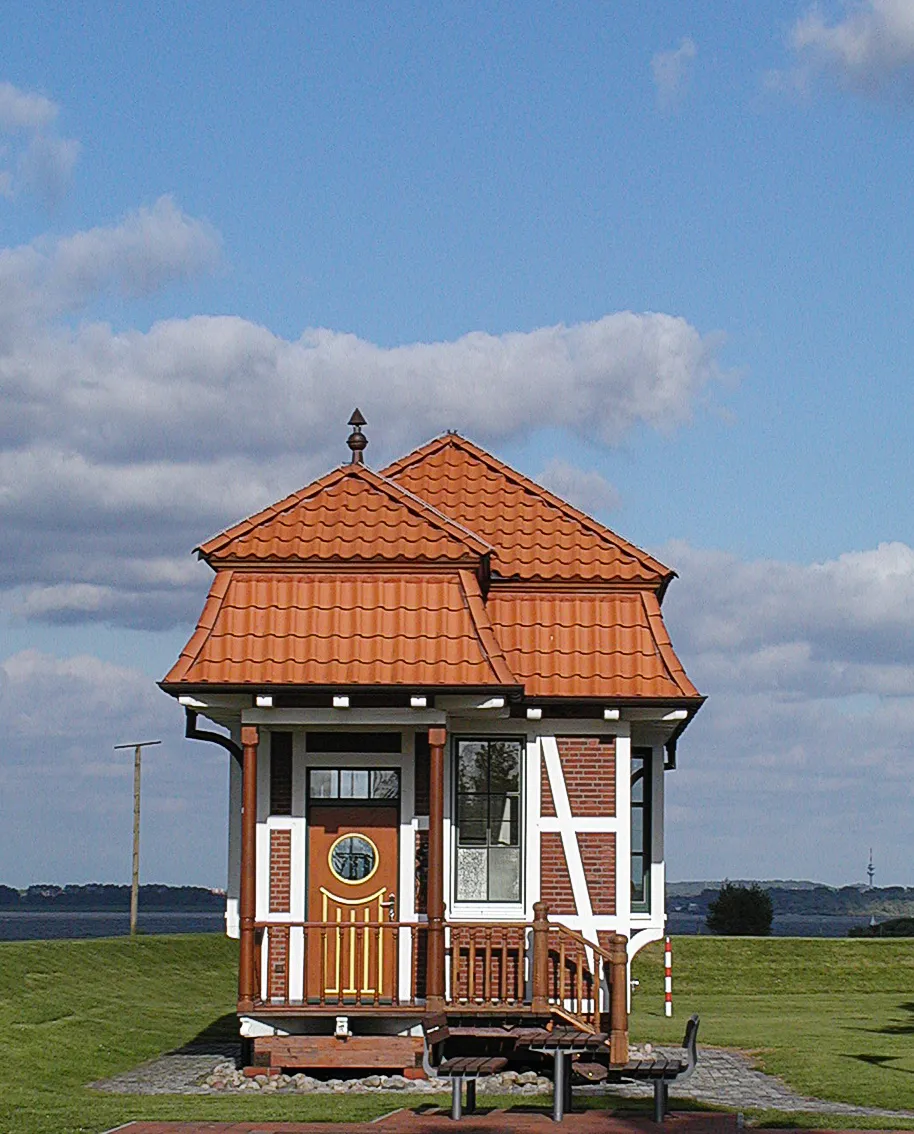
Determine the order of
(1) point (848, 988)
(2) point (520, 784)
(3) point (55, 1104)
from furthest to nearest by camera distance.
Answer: (1) point (848, 988) → (2) point (520, 784) → (3) point (55, 1104)

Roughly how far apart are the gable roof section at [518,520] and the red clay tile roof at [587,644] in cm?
26

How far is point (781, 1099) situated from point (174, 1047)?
9280 millimetres

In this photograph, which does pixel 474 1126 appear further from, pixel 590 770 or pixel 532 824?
pixel 590 770

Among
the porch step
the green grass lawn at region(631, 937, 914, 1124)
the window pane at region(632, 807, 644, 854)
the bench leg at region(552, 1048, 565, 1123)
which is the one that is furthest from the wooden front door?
the green grass lawn at region(631, 937, 914, 1124)

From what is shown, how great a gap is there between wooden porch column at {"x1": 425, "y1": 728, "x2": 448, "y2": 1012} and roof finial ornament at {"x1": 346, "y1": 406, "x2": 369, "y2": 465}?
4006 mm

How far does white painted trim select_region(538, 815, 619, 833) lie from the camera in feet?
59.7

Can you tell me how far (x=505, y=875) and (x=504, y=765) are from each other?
115 centimetres

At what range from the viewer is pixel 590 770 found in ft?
60.3

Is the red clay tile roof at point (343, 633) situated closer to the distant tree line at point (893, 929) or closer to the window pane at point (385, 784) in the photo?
the window pane at point (385, 784)

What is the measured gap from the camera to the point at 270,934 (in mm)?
17750

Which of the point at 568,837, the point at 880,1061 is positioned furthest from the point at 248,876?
the point at 880,1061

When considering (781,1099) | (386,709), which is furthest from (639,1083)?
(386,709)

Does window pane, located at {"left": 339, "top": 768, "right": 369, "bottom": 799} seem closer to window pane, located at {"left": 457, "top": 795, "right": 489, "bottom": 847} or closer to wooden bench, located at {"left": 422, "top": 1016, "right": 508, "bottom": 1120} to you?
window pane, located at {"left": 457, "top": 795, "right": 489, "bottom": 847}

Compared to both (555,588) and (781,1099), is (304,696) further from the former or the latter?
(781,1099)
